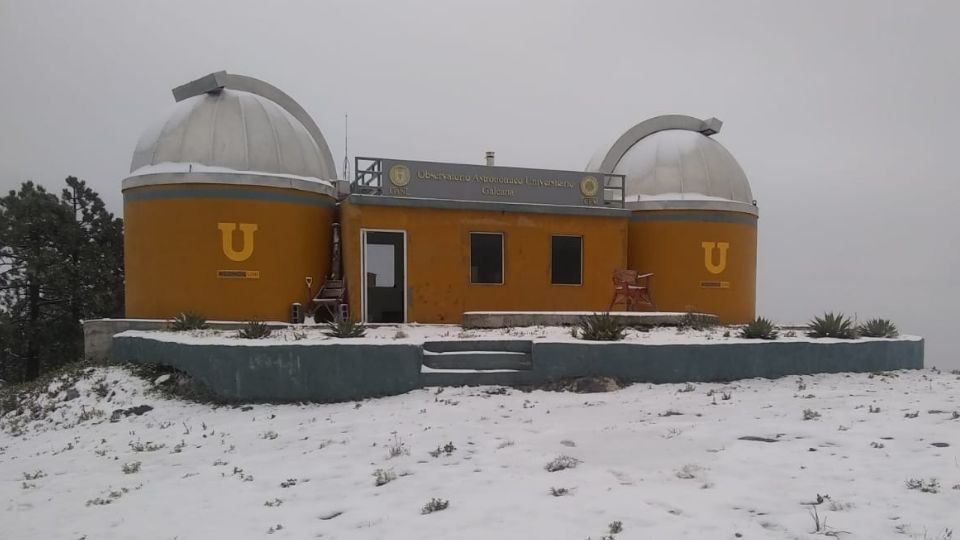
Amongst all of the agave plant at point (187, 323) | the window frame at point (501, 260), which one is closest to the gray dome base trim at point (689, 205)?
the window frame at point (501, 260)

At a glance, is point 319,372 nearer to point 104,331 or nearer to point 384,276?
point 104,331

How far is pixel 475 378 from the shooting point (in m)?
10.2

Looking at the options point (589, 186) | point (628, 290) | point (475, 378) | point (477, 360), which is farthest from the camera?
point (589, 186)

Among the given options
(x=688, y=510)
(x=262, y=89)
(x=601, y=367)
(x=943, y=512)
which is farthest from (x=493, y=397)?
(x=262, y=89)

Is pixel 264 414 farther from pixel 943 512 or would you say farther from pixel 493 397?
pixel 943 512

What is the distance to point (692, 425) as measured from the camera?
7.70m

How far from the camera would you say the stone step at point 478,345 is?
10.8m

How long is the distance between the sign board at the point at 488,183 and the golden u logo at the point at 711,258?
358 centimetres

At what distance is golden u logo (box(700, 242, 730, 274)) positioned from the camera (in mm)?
18578

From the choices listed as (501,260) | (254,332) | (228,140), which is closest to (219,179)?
(228,140)

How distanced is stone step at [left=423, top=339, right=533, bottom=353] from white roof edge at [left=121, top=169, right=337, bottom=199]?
6584mm

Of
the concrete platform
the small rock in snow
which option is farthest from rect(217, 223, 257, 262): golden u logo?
the small rock in snow

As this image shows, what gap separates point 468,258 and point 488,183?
1974mm

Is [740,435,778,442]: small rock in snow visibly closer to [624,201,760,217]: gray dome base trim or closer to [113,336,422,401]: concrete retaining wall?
[113,336,422,401]: concrete retaining wall
